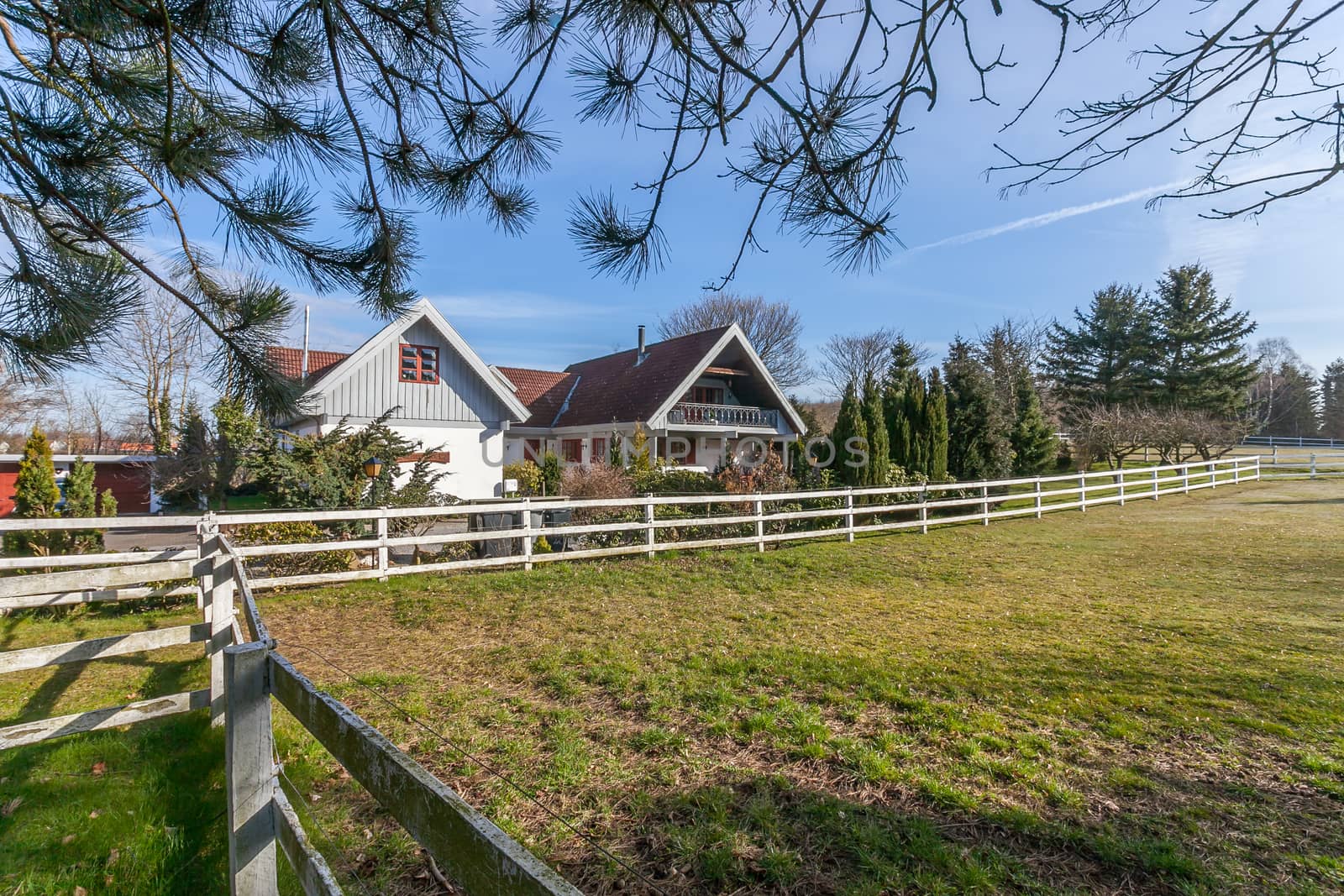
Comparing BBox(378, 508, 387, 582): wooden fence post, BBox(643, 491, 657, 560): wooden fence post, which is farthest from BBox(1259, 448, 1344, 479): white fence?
BBox(378, 508, 387, 582): wooden fence post

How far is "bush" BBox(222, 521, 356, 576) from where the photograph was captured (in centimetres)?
858

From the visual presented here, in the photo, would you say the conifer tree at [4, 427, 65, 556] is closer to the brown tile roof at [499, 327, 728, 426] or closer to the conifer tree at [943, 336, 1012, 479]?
the brown tile roof at [499, 327, 728, 426]

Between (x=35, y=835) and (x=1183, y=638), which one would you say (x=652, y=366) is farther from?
(x=35, y=835)

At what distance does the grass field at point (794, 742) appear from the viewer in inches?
107

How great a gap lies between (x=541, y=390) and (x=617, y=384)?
14.9 ft

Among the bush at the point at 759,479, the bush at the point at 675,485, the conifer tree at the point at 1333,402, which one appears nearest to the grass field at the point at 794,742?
the bush at the point at 759,479

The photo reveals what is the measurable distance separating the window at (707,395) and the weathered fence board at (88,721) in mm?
21338

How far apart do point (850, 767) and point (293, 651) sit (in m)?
4.77

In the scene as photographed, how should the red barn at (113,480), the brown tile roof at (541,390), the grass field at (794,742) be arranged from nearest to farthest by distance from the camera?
the grass field at (794,742)
the red barn at (113,480)
the brown tile roof at (541,390)

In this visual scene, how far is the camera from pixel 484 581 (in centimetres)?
856

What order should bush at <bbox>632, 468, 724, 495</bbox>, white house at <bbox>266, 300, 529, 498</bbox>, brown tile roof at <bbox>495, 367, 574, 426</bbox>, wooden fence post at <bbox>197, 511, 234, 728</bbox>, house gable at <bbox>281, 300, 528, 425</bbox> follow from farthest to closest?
brown tile roof at <bbox>495, 367, 574, 426</bbox> < white house at <bbox>266, 300, 529, 498</bbox> < house gable at <bbox>281, 300, 528, 425</bbox> < bush at <bbox>632, 468, 724, 495</bbox> < wooden fence post at <bbox>197, 511, 234, 728</bbox>

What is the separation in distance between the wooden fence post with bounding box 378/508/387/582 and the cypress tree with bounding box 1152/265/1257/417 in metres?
39.2

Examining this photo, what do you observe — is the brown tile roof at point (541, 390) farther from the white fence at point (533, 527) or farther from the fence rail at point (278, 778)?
the fence rail at point (278, 778)

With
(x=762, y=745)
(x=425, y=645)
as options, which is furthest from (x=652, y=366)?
(x=762, y=745)
